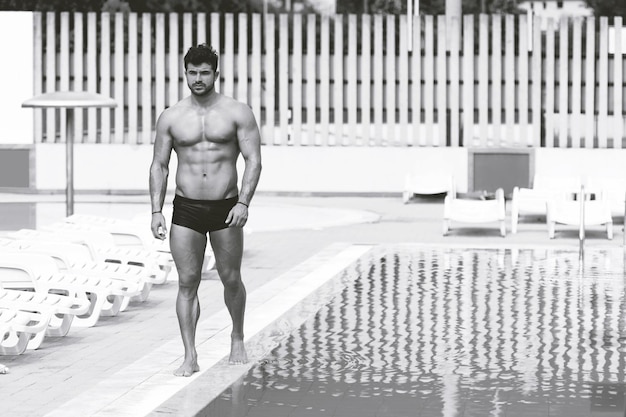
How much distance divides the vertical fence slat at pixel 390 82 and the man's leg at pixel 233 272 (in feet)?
60.8

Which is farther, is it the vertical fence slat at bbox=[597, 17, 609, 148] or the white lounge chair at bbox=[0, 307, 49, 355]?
the vertical fence slat at bbox=[597, 17, 609, 148]

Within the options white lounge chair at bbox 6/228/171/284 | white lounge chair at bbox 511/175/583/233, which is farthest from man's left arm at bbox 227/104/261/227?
white lounge chair at bbox 511/175/583/233

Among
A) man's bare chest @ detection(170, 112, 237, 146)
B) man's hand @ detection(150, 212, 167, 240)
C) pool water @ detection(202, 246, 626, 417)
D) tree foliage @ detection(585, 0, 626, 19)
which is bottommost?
pool water @ detection(202, 246, 626, 417)

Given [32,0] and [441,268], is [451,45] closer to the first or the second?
[441,268]

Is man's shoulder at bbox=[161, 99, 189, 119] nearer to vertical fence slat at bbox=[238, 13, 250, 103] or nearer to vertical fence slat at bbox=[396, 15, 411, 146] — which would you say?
vertical fence slat at bbox=[396, 15, 411, 146]

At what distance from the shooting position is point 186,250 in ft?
29.1

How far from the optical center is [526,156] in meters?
27.4

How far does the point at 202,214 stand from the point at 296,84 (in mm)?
19059

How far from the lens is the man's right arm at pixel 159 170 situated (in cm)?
888

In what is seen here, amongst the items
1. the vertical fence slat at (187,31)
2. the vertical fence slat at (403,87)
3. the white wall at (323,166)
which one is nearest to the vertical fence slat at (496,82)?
the white wall at (323,166)

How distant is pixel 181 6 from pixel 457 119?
5298 centimetres

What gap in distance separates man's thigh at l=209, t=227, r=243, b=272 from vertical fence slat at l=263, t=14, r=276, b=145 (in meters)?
18.7

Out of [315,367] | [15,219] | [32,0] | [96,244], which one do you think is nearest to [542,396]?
[315,367]

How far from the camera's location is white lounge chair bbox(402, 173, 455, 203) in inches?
1022
